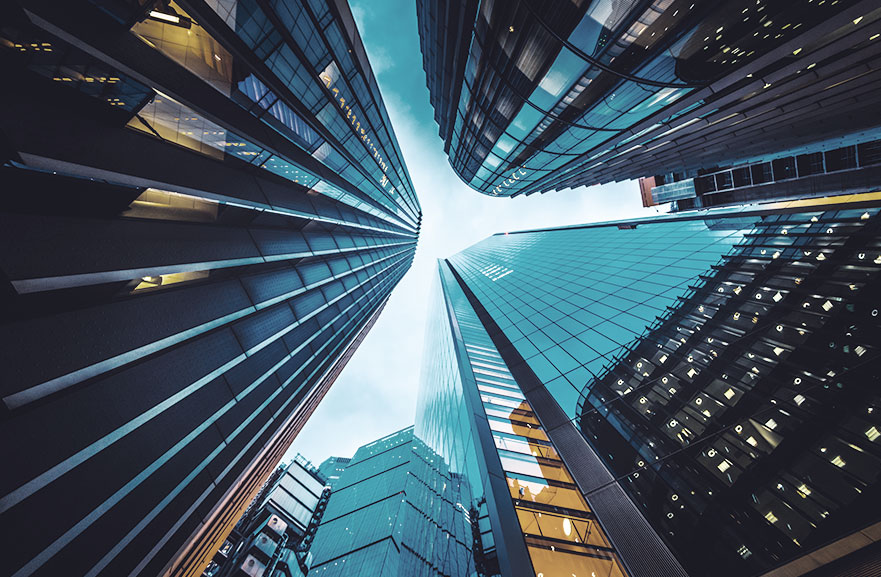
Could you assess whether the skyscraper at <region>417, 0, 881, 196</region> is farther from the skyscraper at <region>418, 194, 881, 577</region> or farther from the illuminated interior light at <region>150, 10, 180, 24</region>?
the illuminated interior light at <region>150, 10, 180, 24</region>

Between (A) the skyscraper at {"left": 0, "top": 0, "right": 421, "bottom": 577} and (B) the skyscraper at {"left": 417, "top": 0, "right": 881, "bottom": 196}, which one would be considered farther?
(B) the skyscraper at {"left": 417, "top": 0, "right": 881, "bottom": 196}

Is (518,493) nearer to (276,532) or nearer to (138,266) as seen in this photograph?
(138,266)

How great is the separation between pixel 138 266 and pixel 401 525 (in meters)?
24.4

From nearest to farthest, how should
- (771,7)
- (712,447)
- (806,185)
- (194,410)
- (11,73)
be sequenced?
(11,73) → (194,410) → (712,447) → (771,7) → (806,185)

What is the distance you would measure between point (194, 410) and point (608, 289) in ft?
64.1

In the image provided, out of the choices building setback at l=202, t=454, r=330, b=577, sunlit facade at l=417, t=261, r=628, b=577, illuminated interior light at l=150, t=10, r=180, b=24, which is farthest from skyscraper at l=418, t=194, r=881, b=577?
building setback at l=202, t=454, r=330, b=577

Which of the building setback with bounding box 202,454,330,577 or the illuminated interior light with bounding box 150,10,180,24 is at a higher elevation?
the illuminated interior light with bounding box 150,10,180,24

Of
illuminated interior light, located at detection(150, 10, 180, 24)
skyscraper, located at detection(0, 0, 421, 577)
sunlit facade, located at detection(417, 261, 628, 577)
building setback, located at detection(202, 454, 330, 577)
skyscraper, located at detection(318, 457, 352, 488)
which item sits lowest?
skyscraper, located at detection(318, 457, 352, 488)

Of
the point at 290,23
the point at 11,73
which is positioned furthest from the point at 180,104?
the point at 290,23

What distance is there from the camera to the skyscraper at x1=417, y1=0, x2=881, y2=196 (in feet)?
32.2

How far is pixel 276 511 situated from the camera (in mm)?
36125

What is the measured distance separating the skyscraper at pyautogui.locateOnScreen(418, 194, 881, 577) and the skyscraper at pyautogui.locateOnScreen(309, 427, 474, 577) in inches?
122

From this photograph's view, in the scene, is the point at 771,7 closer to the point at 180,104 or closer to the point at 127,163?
the point at 180,104

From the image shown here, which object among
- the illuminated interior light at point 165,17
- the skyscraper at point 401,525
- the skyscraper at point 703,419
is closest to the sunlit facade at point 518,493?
the skyscraper at point 703,419
